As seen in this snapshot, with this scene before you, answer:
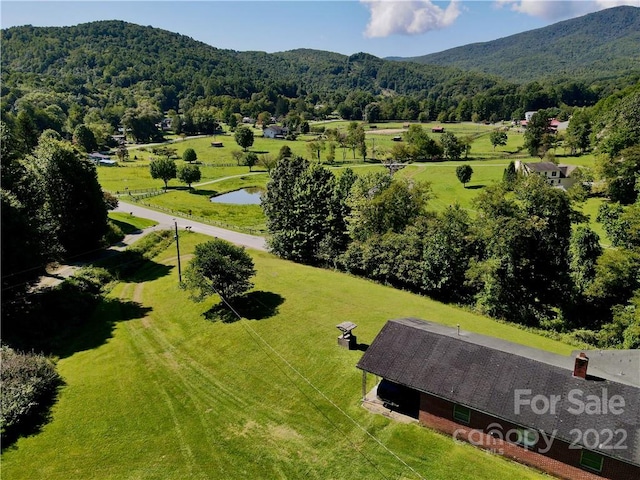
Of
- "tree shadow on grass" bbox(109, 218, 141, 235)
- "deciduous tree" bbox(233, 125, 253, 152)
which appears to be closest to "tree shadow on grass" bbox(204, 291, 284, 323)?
"tree shadow on grass" bbox(109, 218, 141, 235)

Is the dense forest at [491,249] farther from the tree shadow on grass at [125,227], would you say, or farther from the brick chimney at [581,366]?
the tree shadow on grass at [125,227]

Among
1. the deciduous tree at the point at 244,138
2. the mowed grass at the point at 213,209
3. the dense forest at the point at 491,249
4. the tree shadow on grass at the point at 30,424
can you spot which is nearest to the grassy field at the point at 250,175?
the mowed grass at the point at 213,209

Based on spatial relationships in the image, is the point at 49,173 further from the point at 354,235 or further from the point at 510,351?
the point at 510,351

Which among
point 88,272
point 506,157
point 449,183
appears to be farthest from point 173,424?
point 506,157

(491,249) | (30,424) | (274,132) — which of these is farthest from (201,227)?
(274,132)

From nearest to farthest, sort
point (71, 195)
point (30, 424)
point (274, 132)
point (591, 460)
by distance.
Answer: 1. point (591, 460)
2. point (30, 424)
3. point (71, 195)
4. point (274, 132)

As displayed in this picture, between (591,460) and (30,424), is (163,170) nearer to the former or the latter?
(30,424)
